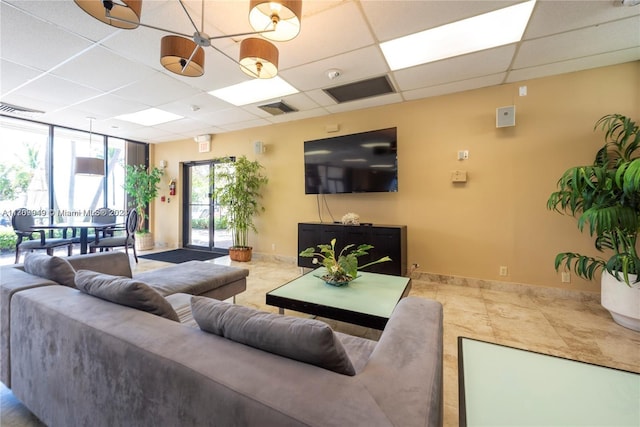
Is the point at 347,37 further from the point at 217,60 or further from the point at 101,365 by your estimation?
the point at 101,365

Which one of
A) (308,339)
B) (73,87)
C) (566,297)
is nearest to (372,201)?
(566,297)

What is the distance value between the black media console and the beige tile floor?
1.54 ft

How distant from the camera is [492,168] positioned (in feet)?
11.1

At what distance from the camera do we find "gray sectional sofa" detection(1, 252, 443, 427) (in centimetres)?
67

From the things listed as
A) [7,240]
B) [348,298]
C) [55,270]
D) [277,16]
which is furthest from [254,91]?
[7,240]

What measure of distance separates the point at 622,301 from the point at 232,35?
3.78 m

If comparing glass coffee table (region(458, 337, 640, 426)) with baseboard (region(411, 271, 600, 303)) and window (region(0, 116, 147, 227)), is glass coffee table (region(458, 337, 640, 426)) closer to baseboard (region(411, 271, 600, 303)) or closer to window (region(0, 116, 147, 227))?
baseboard (region(411, 271, 600, 303))

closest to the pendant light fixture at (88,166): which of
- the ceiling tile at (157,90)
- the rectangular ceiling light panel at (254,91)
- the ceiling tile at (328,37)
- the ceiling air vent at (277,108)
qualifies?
the ceiling tile at (157,90)

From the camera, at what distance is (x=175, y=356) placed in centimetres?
83

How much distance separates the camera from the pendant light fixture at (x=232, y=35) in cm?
149

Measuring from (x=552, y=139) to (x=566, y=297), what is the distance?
188 cm

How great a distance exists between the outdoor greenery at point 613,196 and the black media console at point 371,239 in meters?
1.61

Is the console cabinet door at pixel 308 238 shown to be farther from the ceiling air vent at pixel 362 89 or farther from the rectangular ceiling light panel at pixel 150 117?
the rectangular ceiling light panel at pixel 150 117

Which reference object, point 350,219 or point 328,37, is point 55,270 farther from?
point 350,219
